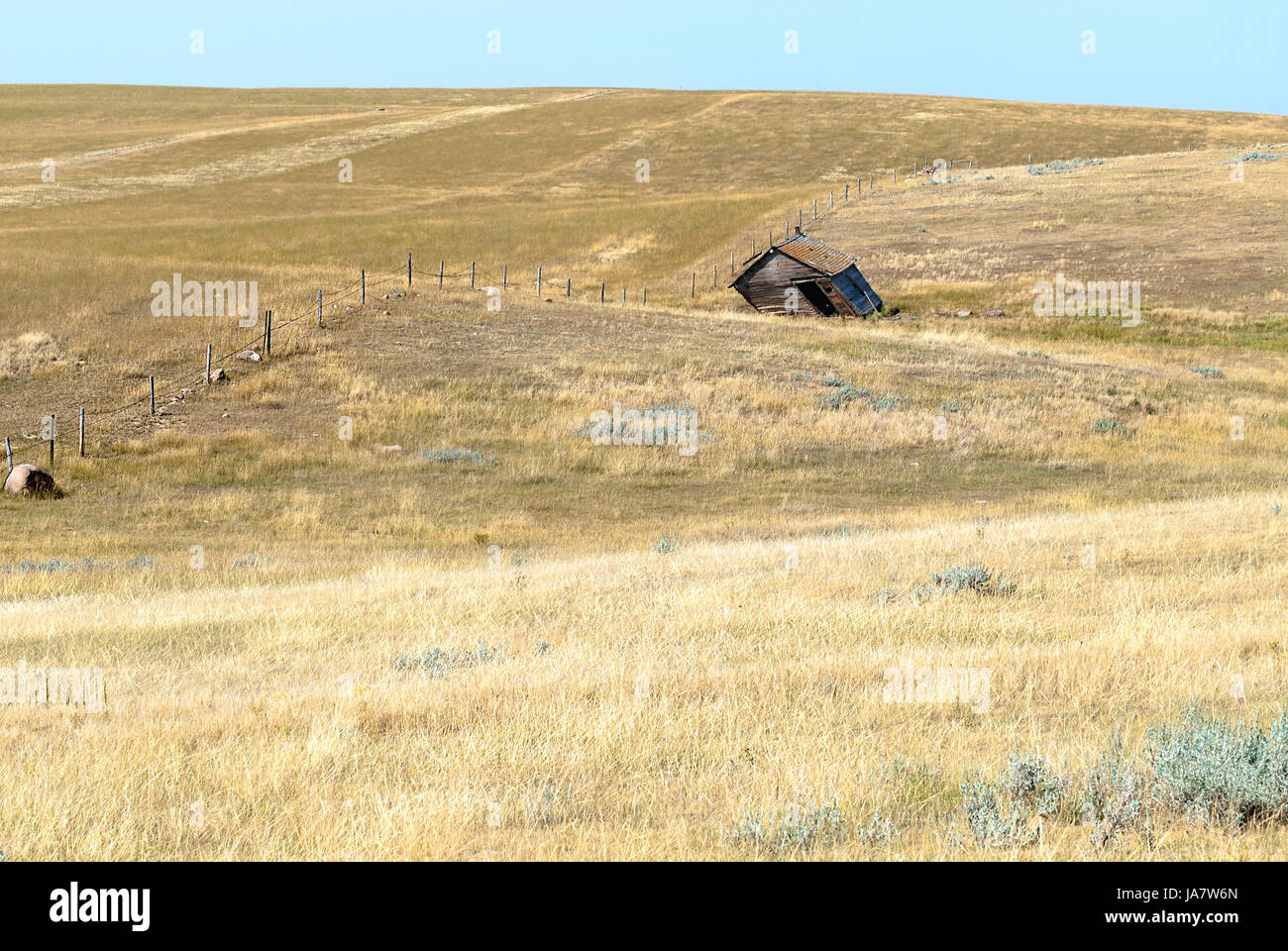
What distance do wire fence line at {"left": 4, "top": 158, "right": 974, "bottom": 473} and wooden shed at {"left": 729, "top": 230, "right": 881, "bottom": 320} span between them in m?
3.64

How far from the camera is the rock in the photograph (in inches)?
842

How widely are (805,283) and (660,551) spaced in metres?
36.4

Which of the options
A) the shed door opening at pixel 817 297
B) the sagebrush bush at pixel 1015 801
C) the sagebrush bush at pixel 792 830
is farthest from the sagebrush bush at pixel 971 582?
the shed door opening at pixel 817 297

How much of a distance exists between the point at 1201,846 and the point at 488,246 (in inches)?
2521

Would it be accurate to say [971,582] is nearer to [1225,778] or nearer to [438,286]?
[1225,778]

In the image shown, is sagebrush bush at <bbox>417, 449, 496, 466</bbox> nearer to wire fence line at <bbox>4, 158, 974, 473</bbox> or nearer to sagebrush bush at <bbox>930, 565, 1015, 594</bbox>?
wire fence line at <bbox>4, 158, 974, 473</bbox>

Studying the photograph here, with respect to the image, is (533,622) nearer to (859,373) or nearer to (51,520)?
(51,520)

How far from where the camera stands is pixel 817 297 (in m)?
51.1

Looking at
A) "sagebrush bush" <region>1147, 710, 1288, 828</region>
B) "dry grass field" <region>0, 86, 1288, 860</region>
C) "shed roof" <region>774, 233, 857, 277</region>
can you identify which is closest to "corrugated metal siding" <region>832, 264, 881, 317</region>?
"shed roof" <region>774, 233, 857, 277</region>

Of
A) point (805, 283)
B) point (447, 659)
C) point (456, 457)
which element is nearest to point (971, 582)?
point (447, 659)

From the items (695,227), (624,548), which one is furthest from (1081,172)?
(624,548)

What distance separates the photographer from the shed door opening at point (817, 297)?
50781 millimetres

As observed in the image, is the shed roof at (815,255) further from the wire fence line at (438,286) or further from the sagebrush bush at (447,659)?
the sagebrush bush at (447,659)

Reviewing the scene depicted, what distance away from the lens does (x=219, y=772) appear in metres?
5.94
